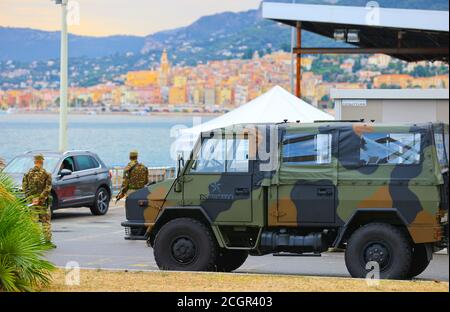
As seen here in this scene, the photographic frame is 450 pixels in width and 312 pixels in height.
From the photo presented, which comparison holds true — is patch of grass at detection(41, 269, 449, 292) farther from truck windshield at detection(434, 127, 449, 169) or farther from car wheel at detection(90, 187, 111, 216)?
car wheel at detection(90, 187, 111, 216)

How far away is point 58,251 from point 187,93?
156 metres

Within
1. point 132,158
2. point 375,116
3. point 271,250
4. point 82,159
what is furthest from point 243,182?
point 82,159

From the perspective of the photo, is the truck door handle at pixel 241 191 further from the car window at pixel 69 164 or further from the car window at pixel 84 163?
the car window at pixel 84 163

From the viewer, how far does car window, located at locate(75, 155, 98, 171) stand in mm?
28938

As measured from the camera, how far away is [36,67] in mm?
172375

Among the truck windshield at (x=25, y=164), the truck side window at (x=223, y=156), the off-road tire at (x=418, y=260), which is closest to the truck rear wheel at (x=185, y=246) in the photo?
the truck side window at (x=223, y=156)

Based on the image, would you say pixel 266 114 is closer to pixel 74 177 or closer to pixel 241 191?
pixel 74 177

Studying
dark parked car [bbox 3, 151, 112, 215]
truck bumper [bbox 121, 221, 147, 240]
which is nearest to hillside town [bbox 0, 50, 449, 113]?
dark parked car [bbox 3, 151, 112, 215]

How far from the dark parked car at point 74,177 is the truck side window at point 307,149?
484 inches

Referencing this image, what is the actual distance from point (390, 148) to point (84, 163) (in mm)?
15259

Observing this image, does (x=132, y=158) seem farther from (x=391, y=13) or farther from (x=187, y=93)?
(x=187, y=93)

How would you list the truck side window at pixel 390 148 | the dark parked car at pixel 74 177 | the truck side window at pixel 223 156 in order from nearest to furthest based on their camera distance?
1. the truck side window at pixel 390 148
2. the truck side window at pixel 223 156
3. the dark parked car at pixel 74 177

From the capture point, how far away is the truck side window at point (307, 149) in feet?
50.7

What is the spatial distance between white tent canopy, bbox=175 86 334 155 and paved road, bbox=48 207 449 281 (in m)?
5.90
